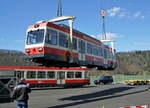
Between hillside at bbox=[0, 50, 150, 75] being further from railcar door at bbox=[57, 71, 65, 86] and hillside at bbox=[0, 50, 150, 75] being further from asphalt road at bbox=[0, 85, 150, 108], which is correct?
asphalt road at bbox=[0, 85, 150, 108]

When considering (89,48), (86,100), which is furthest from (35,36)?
(89,48)

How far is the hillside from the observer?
275ft

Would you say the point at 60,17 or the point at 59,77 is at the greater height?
the point at 60,17

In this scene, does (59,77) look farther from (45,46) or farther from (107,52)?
(45,46)

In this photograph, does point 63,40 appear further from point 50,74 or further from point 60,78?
point 60,78

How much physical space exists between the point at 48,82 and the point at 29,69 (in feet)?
10.0

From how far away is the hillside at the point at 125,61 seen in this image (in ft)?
275

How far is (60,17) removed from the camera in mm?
13406

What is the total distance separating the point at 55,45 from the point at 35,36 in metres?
1.43

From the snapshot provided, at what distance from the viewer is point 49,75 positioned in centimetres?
2477

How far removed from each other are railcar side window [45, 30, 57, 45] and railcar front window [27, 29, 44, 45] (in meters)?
0.38

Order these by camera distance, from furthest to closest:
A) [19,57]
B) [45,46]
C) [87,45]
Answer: [19,57]
[87,45]
[45,46]

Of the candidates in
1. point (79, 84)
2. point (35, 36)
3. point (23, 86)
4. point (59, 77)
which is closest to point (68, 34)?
point (35, 36)

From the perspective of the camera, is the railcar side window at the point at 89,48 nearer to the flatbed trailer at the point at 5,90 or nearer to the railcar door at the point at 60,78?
the flatbed trailer at the point at 5,90
